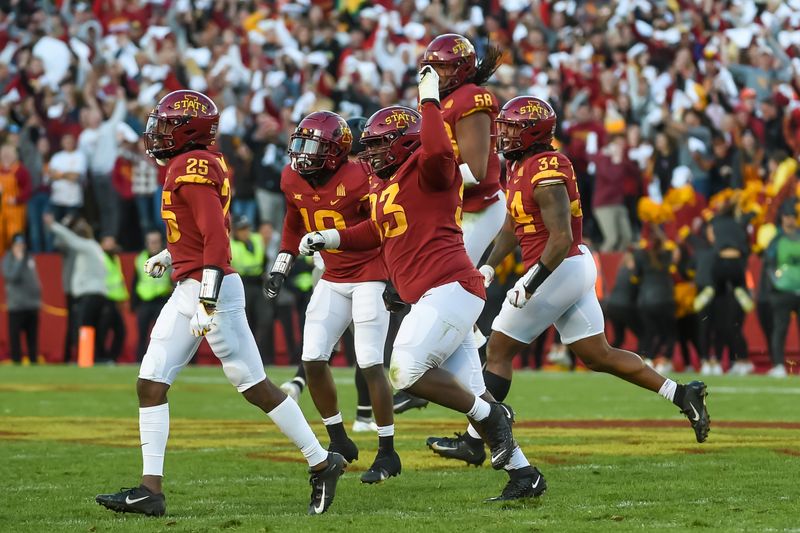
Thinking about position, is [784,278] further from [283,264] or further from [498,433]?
[498,433]

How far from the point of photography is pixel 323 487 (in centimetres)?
653

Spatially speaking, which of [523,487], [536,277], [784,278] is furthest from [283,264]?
[784,278]

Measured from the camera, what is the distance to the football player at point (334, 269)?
780cm

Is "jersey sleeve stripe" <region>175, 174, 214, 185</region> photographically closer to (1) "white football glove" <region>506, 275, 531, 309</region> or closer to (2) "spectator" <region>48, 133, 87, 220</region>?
(1) "white football glove" <region>506, 275, 531, 309</region>

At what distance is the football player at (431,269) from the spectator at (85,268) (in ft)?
40.3

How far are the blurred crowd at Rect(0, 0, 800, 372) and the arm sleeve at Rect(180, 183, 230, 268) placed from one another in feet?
35.6

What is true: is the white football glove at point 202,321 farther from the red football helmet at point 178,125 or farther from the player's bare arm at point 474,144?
the player's bare arm at point 474,144

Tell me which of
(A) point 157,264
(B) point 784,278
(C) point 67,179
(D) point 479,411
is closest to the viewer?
(D) point 479,411

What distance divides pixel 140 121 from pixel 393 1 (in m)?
5.48

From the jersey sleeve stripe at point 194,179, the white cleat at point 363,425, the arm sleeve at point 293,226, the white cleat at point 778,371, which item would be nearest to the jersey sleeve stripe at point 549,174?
the arm sleeve at point 293,226

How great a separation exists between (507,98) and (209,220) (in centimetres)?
1190

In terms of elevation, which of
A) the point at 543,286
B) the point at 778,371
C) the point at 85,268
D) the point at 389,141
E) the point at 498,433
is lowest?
the point at 778,371

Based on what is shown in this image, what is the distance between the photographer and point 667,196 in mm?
17547

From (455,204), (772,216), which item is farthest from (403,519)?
(772,216)
